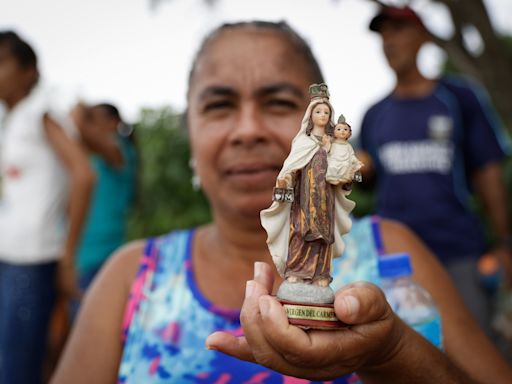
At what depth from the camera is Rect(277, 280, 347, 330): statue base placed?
5.17 ft

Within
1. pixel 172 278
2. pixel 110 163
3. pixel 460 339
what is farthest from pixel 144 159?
pixel 460 339

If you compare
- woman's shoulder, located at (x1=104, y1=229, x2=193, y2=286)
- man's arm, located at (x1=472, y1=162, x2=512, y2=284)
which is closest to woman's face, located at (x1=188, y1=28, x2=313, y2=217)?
woman's shoulder, located at (x1=104, y1=229, x2=193, y2=286)

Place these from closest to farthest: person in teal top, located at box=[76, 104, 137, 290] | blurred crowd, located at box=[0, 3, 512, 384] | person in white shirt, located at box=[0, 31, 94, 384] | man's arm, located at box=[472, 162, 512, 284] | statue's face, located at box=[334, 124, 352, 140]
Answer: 1. statue's face, located at box=[334, 124, 352, 140]
2. blurred crowd, located at box=[0, 3, 512, 384]
3. person in white shirt, located at box=[0, 31, 94, 384]
4. man's arm, located at box=[472, 162, 512, 284]
5. person in teal top, located at box=[76, 104, 137, 290]

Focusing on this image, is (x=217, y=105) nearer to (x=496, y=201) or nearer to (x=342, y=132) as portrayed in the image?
(x=342, y=132)

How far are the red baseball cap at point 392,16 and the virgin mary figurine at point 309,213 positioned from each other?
2.80 meters

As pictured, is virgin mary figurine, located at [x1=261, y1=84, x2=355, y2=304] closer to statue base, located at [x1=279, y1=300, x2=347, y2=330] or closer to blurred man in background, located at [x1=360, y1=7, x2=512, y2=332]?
statue base, located at [x1=279, y1=300, x2=347, y2=330]

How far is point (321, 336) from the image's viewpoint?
1566mm

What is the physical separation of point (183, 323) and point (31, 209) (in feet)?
6.60

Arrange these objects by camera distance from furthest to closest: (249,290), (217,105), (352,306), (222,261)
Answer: (222,261) < (217,105) < (249,290) < (352,306)

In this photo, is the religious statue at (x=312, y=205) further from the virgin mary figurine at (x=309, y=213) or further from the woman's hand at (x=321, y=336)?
the woman's hand at (x=321, y=336)

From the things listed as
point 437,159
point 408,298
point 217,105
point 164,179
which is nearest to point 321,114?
point 217,105

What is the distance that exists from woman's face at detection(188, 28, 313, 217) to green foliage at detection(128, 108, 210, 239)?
5.71m

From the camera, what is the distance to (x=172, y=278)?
2582 mm

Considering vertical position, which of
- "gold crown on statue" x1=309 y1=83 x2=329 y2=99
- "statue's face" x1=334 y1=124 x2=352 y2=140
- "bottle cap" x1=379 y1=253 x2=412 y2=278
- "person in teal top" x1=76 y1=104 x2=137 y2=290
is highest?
"person in teal top" x1=76 y1=104 x2=137 y2=290
